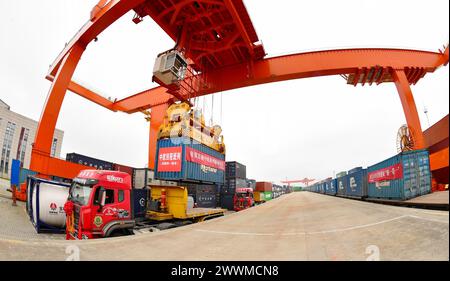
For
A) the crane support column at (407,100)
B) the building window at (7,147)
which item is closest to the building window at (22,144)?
the building window at (7,147)

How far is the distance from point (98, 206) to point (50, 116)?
28.1 ft

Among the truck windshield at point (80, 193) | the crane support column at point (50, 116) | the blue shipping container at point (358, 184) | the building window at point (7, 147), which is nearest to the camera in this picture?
the truck windshield at point (80, 193)

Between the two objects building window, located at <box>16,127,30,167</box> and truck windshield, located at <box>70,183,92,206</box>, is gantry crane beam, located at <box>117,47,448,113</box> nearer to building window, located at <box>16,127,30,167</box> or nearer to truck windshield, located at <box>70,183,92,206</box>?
truck windshield, located at <box>70,183,92,206</box>

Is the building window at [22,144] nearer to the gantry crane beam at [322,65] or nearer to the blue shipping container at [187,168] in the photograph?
the gantry crane beam at [322,65]

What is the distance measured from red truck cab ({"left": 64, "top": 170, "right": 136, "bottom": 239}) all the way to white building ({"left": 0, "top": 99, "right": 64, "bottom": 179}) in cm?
7308

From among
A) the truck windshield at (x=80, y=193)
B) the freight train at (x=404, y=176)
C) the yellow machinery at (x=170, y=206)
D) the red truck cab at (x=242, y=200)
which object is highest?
the freight train at (x=404, y=176)

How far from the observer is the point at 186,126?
12.0m

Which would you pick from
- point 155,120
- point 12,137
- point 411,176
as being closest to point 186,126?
point 155,120

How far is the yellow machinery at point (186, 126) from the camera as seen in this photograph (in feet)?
39.2

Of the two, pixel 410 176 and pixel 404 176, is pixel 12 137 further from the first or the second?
pixel 410 176

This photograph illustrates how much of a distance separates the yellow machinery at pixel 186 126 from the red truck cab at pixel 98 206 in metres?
4.58

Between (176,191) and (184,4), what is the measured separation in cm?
1024

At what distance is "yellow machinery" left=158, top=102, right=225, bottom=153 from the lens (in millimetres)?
11941

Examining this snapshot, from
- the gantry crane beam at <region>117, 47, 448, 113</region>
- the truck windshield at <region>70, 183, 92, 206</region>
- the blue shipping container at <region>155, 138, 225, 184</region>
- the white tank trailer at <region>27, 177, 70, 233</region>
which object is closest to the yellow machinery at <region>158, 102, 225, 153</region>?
the blue shipping container at <region>155, 138, 225, 184</region>
